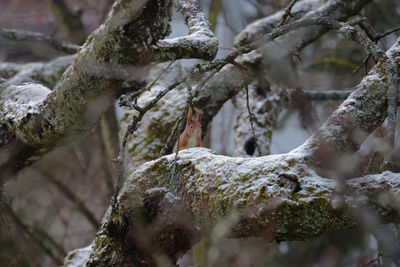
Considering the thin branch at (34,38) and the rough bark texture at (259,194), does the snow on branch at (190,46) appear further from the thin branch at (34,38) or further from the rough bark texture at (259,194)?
the thin branch at (34,38)

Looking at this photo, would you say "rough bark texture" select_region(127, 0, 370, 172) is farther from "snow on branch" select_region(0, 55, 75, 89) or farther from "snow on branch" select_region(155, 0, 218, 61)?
"snow on branch" select_region(155, 0, 218, 61)

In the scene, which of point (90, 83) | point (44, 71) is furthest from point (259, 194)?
point (44, 71)

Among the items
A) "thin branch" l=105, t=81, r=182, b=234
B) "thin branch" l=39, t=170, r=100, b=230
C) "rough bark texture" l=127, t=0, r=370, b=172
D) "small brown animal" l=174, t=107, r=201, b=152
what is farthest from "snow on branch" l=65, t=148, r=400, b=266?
"thin branch" l=39, t=170, r=100, b=230

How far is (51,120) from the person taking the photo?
1.89 meters

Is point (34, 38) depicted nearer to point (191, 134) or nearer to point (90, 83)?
point (191, 134)

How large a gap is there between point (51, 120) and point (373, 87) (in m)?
1.37

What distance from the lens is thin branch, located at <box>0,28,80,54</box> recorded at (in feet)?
8.93

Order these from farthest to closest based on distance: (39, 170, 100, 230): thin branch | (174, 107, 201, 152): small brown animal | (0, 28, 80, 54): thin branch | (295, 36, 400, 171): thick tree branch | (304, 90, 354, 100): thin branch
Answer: (39, 170, 100, 230): thin branch < (304, 90, 354, 100): thin branch < (0, 28, 80, 54): thin branch < (174, 107, 201, 152): small brown animal < (295, 36, 400, 171): thick tree branch

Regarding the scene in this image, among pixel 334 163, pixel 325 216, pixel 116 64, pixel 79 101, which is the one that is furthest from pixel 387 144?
pixel 79 101

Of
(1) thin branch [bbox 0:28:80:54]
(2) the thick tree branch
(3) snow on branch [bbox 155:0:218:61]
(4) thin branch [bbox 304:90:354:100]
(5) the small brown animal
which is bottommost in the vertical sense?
(2) the thick tree branch

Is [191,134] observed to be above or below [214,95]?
below

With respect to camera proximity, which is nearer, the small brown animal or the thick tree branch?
the thick tree branch

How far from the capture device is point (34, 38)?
9.91 feet

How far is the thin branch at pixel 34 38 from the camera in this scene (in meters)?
2.72
